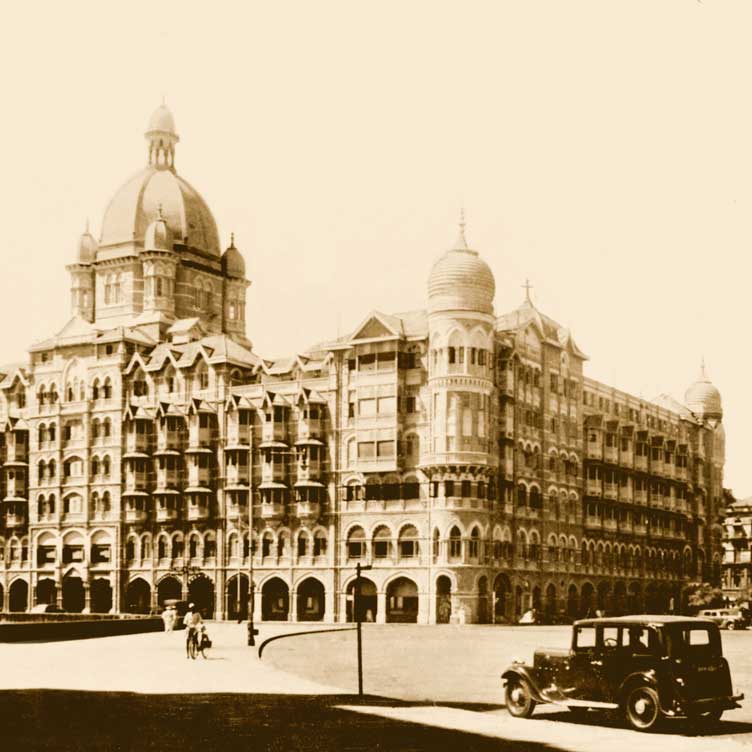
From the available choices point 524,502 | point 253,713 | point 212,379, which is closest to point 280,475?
point 212,379

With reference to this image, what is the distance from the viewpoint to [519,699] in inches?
1126

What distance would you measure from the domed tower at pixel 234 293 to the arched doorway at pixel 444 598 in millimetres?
38248

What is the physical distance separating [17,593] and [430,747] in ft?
316

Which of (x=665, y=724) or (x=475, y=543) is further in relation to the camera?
(x=475, y=543)

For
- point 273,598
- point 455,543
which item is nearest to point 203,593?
point 273,598

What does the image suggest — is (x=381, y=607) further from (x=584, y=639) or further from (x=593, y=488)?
(x=584, y=639)

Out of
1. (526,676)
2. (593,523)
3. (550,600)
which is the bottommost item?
(550,600)

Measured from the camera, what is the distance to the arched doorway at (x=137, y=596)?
106562mm

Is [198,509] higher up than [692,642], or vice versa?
[198,509]

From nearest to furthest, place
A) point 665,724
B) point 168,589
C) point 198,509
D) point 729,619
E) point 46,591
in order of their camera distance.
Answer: point 665,724 → point 729,619 → point 198,509 → point 168,589 → point 46,591

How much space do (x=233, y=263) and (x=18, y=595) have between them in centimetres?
3503

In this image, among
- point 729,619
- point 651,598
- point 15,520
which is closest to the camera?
point 729,619

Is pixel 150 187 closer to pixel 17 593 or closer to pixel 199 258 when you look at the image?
pixel 199 258

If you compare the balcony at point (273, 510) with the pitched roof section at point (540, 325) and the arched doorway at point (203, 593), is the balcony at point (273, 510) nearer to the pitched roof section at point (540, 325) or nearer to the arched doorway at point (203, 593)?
the arched doorway at point (203, 593)
